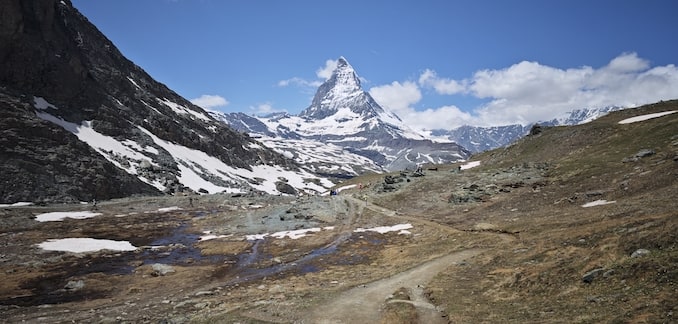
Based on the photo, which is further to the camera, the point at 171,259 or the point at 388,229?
the point at 388,229

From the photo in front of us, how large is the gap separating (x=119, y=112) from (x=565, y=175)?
158m

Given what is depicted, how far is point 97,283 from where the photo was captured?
107ft

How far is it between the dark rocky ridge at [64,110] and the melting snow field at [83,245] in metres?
44.3

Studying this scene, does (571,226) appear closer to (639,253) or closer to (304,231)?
(639,253)

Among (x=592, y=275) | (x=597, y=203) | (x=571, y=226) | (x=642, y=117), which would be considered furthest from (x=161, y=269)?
(x=642, y=117)

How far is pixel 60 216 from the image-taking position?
65.2m

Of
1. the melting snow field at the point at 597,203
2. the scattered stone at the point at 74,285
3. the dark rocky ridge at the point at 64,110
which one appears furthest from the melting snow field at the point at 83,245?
the melting snow field at the point at 597,203

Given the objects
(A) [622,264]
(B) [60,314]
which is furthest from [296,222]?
(A) [622,264]

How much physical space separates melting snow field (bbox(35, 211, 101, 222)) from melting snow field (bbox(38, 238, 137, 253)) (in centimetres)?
1957

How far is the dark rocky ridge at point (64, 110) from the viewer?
88938mm

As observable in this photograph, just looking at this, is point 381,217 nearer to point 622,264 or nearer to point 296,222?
point 296,222

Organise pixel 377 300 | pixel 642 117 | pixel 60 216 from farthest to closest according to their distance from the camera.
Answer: pixel 642 117
pixel 60 216
pixel 377 300

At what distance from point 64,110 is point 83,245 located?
4300 inches

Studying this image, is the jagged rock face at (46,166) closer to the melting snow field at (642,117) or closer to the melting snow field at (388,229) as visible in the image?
the melting snow field at (388,229)
